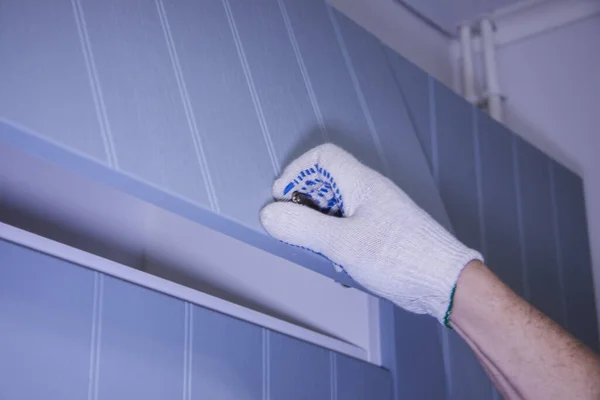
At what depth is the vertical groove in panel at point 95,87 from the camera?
2.49 feet

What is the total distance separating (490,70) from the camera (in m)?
2.07

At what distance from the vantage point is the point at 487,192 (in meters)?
1.51

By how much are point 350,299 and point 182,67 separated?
65 centimetres

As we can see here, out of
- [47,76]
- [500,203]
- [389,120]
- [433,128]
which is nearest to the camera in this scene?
[47,76]

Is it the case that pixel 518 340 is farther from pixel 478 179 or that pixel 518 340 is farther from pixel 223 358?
pixel 478 179

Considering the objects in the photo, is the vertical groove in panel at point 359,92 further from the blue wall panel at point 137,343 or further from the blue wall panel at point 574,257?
the blue wall panel at point 574,257

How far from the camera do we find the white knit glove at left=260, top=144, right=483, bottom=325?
0.83 m

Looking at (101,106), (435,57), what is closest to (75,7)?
(101,106)

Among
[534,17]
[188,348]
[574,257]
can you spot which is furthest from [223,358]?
[534,17]

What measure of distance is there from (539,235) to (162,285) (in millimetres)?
979

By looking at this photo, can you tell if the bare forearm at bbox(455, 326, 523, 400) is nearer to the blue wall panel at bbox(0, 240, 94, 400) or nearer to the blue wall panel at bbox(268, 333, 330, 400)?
the blue wall panel at bbox(268, 333, 330, 400)

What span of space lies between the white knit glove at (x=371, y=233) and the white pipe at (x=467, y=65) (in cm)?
126

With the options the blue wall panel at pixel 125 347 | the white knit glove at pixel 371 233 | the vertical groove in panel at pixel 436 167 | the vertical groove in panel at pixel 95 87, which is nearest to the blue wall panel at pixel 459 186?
the vertical groove in panel at pixel 436 167

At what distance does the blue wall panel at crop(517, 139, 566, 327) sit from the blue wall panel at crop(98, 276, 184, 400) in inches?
34.0
